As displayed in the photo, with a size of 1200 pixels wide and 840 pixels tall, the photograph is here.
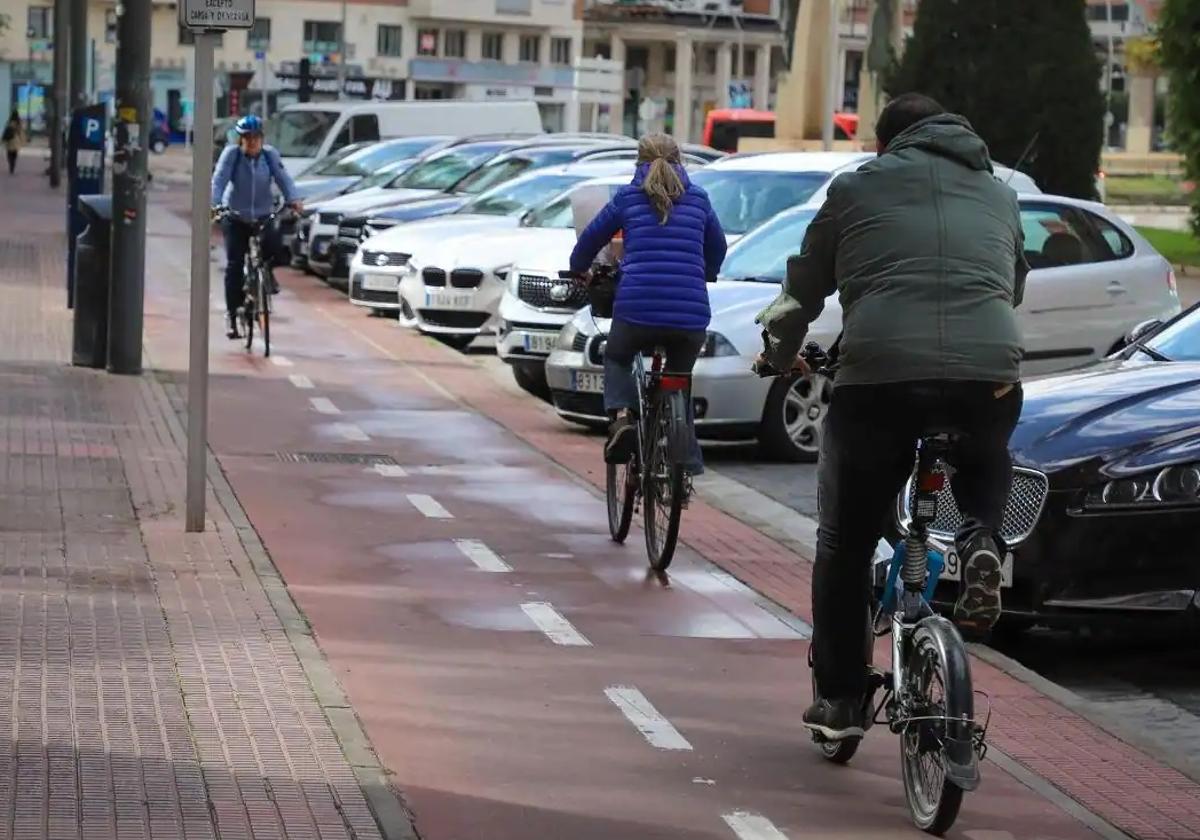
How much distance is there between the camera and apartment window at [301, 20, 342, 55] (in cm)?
10369

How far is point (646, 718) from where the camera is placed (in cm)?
753

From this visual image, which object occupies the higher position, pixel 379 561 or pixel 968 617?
pixel 968 617

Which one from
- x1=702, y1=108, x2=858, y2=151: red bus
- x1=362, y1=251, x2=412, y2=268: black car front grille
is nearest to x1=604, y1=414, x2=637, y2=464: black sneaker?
x1=362, y1=251, x2=412, y2=268: black car front grille

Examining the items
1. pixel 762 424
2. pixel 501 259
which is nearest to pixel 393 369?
pixel 501 259

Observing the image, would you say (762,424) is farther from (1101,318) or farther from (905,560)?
(905,560)

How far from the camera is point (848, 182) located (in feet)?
20.7

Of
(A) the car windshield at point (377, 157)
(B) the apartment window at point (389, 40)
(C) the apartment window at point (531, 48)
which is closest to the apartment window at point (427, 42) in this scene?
(B) the apartment window at point (389, 40)

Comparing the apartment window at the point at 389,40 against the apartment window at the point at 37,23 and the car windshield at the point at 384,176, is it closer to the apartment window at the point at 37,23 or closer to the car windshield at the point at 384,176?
the apartment window at the point at 37,23

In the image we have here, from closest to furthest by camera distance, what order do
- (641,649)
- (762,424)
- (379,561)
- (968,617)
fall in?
(968,617) < (641,649) < (379,561) < (762,424)

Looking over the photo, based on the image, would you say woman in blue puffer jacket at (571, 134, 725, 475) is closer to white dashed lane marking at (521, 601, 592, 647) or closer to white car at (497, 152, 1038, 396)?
white dashed lane marking at (521, 601, 592, 647)

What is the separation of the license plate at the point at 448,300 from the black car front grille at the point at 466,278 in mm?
82

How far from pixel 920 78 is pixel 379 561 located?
27.4 m

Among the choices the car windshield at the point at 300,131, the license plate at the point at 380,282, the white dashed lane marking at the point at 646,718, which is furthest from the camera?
the car windshield at the point at 300,131

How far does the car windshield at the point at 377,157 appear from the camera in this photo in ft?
112
